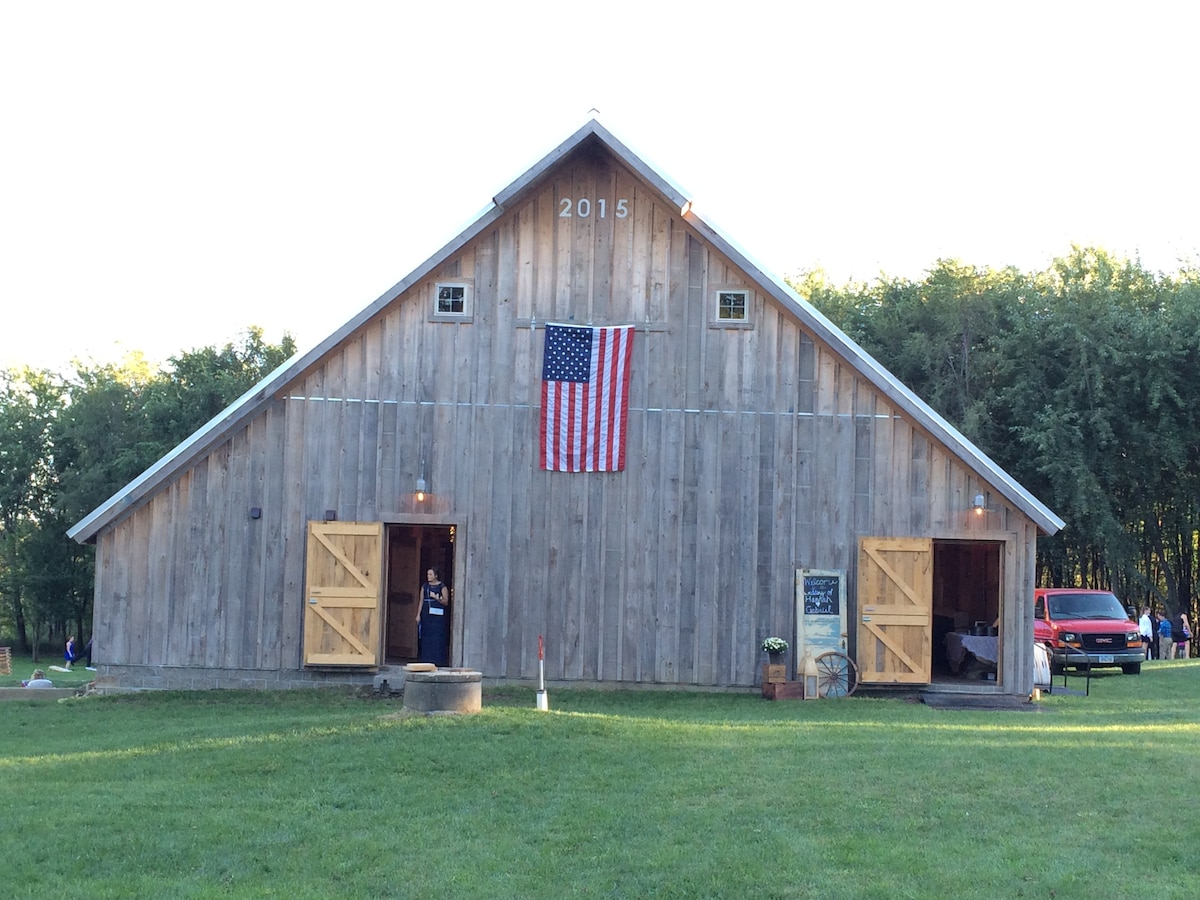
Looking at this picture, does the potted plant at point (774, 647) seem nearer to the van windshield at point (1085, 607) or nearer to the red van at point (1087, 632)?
the red van at point (1087, 632)

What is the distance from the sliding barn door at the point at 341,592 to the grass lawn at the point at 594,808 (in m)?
2.67

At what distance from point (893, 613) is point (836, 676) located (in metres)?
1.16

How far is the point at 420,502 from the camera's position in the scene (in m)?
18.0

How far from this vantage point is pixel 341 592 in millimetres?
17875

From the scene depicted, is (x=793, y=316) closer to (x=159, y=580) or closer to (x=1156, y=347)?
(x=159, y=580)

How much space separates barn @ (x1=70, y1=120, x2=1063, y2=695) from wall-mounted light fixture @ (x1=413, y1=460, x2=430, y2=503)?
5 centimetres

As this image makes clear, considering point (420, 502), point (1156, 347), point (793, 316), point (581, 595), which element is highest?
point (1156, 347)

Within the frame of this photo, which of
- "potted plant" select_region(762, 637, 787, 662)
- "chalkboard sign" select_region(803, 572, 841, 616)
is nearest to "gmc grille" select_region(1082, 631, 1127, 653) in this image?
"chalkboard sign" select_region(803, 572, 841, 616)

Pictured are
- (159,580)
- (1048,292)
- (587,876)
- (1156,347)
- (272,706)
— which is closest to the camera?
(587,876)

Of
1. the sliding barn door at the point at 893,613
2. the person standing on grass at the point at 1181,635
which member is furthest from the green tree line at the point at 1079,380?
the sliding barn door at the point at 893,613

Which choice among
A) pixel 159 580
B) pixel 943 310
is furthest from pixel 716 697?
pixel 943 310

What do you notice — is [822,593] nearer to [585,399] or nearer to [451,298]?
[585,399]

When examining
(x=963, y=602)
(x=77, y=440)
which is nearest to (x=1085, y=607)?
(x=963, y=602)

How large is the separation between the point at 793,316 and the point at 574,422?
3301mm
